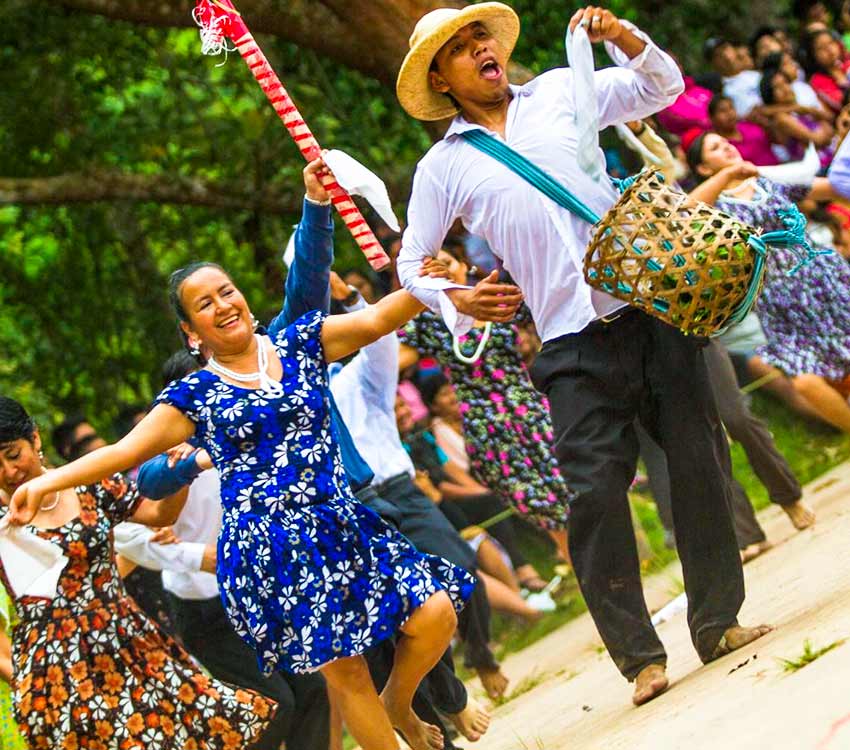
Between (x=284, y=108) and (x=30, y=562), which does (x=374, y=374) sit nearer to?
(x=284, y=108)

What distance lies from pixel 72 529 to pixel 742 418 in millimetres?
3884

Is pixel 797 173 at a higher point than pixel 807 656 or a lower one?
higher

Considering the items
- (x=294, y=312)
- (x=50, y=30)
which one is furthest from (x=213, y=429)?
(x=50, y=30)

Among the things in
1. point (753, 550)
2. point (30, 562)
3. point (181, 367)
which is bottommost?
point (753, 550)

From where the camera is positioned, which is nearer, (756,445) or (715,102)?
(756,445)

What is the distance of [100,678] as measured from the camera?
6.16m

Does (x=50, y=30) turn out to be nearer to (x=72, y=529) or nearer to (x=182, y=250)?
(x=182, y=250)

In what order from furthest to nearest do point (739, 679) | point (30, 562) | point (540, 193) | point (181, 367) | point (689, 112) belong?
point (689, 112) < point (181, 367) < point (30, 562) < point (540, 193) < point (739, 679)

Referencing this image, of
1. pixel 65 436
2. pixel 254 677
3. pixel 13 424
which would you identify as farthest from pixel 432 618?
pixel 65 436

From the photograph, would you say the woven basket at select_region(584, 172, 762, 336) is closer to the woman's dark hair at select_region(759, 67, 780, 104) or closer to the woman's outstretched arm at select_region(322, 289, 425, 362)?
the woman's outstretched arm at select_region(322, 289, 425, 362)

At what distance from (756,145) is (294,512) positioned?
6.98m

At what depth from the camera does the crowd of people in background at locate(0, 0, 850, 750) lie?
5.74m

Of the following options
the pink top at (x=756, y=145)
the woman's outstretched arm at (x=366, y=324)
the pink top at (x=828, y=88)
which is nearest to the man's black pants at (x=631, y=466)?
the woman's outstretched arm at (x=366, y=324)

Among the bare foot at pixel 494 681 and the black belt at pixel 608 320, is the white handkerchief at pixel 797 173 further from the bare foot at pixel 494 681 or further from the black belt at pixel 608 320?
the black belt at pixel 608 320
